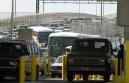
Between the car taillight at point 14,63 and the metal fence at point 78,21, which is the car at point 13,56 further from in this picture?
the metal fence at point 78,21

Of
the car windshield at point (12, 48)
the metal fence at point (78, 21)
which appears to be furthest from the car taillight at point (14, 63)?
the metal fence at point (78, 21)

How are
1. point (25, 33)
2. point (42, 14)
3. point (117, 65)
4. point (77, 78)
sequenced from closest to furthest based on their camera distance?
point (117, 65)
point (77, 78)
point (25, 33)
point (42, 14)

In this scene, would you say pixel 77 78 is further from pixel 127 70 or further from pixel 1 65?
pixel 127 70

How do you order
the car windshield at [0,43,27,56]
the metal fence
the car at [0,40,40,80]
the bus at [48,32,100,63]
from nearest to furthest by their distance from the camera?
the car at [0,40,40,80]
the car windshield at [0,43,27,56]
the bus at [48,32,100,63]
the metal fence

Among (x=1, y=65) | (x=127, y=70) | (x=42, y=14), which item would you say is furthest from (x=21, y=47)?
(x=42, y=14)

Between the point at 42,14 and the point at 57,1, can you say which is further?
the point at 42,14

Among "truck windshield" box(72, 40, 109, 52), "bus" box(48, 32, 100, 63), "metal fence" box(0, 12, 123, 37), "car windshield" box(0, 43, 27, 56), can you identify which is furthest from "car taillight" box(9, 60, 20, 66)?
"metal fence" box(0, 12, 123, 37)

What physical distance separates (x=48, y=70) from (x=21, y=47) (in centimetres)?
1256

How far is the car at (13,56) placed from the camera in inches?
877

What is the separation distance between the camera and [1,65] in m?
22.4

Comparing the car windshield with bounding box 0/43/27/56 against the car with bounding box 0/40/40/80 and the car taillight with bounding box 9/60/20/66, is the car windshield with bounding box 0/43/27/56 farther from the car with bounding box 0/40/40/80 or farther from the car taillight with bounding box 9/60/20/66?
the car taillight with bounding box 9/60/20/66

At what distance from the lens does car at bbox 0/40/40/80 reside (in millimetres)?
22284

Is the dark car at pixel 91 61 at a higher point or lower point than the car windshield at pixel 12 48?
lower

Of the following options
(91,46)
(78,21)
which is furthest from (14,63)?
(78,21)
